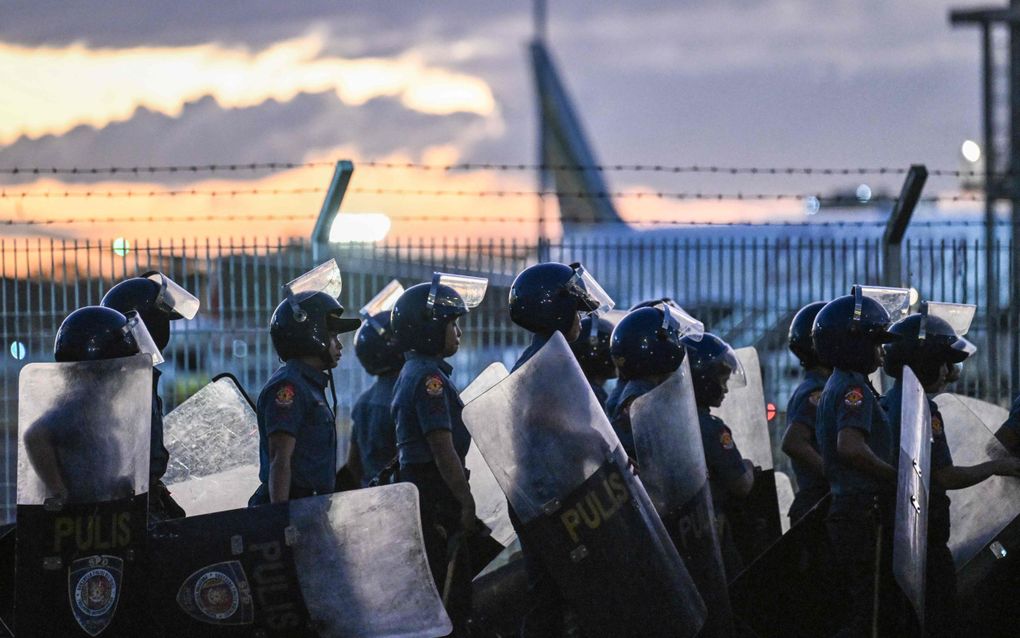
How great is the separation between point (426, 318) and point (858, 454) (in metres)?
1.99

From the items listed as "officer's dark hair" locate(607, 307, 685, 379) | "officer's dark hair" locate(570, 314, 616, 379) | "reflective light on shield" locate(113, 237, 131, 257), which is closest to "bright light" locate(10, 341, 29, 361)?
"reflective light on shield" locate(113, 237, 131, 257)

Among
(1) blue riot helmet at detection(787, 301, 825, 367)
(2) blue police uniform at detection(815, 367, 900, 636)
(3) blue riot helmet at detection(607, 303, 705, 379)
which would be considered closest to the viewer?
(2) blue police uniform at detection(815, 367, 900, 636)

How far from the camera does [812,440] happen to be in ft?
22.4

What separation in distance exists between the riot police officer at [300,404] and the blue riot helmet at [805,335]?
7.32 feet

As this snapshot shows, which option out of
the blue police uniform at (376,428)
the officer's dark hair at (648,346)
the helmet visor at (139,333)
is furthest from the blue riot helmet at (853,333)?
the helmet visor at (139,333)

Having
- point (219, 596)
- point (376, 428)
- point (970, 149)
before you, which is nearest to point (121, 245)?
point (376, 428)

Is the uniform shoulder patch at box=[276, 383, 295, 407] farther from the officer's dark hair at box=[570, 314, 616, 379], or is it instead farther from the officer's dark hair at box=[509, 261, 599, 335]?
the officer's dark hair at box=[570, 314, 616, 379]

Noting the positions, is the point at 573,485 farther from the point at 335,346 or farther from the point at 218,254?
the point at 218,254

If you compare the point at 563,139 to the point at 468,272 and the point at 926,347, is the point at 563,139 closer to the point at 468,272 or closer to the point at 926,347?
the point at 468,272

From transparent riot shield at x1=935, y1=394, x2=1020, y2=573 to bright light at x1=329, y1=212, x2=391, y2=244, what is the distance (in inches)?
147

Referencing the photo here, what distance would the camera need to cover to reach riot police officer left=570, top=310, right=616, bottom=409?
23.4 ft

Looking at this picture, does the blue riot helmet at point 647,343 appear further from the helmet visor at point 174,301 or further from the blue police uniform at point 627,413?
the helmet visor at point 174,301

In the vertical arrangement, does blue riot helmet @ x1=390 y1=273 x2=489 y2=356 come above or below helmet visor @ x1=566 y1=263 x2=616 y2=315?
below

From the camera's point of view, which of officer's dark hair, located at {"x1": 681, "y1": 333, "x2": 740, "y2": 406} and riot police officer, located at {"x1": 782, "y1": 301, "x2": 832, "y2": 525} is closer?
officer's dark hair, located at {"x1": 681, "y1": 333, "x2": 740, "y2": 406}
